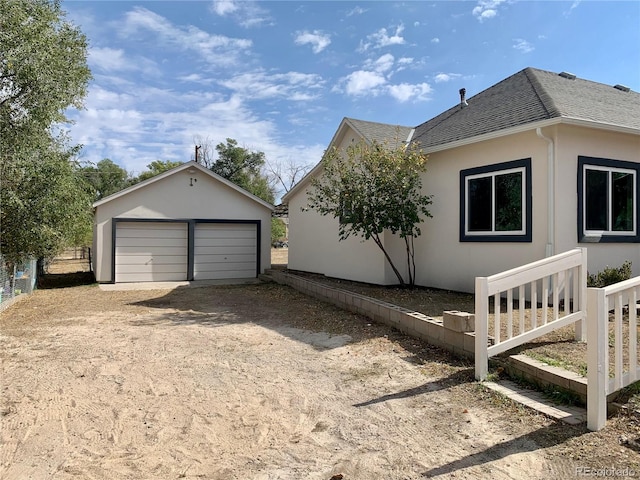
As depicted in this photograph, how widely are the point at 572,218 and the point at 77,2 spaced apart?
38.5 ft

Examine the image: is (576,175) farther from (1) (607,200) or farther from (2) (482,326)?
(2) (482,326)

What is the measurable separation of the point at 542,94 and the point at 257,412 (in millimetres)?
8761

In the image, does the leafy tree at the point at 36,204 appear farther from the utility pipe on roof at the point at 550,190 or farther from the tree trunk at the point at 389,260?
the utility pipe on roof at the point at 550,190

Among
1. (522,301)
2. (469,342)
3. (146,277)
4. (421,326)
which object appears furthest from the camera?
(146,277)

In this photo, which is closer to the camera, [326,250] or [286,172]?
[326,250]

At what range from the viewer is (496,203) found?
8570 mm

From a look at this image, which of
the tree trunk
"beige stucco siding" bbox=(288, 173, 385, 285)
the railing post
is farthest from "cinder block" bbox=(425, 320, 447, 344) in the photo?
"beige stucco siding" bbox=(288, 173, 385, 285)

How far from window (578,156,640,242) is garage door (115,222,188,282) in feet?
39.1

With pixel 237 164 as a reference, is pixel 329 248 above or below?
below

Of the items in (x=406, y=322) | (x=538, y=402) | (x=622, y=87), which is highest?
(x=622, y=87)

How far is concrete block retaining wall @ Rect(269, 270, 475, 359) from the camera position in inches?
197

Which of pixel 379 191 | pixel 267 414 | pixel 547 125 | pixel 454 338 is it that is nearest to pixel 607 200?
pixel 547 125

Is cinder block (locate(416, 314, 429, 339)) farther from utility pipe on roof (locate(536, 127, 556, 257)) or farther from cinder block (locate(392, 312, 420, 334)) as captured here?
utility pipe on roof (locate(536, 127, 556, 257))

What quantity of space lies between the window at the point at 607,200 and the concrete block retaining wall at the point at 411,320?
410cm
